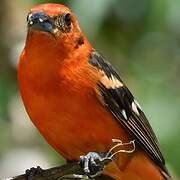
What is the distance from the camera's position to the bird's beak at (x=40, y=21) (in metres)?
6.49

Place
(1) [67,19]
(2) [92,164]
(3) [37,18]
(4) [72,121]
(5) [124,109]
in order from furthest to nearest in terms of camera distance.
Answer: (5) [124,109], (1) [67,19], (4) [72,121], (3) [37,18], (2) [92,164]

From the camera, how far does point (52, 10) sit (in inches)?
263

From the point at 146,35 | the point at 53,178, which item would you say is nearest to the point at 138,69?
the point at 146,35

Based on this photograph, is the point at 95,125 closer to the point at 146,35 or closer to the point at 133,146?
the point at 133,146

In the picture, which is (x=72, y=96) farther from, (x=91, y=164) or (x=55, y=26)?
(x=91, y=164)

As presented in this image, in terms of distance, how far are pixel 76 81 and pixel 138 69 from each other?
1.60m

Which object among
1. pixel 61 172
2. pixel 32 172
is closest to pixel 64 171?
pixel 61 172

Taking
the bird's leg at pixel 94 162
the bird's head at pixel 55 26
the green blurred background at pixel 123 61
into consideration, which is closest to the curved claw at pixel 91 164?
the bird's leg at pixel 94 162

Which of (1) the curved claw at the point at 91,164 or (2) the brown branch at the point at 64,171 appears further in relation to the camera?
(1) the curved claw at the point at 91,164

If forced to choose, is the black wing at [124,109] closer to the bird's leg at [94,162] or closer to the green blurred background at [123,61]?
the green blurred background at [123,61]

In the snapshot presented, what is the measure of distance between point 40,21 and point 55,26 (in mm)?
201

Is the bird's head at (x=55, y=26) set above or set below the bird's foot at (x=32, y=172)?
above

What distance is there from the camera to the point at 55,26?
667cm

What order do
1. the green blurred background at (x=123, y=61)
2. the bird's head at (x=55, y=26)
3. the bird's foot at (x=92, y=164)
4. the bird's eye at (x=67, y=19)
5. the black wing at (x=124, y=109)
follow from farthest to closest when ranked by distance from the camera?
the green blurred background at (x=123, y=61)
the black wing at (x=124, y=109)
the bird's eye at (x=67, y=19)
the bird's head at (x=55, y=26)
the bird's foot at (x=92, y=164)
